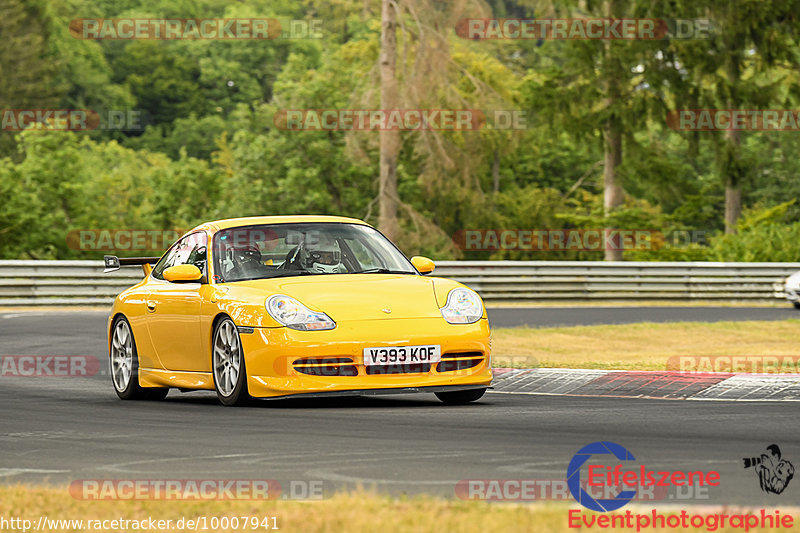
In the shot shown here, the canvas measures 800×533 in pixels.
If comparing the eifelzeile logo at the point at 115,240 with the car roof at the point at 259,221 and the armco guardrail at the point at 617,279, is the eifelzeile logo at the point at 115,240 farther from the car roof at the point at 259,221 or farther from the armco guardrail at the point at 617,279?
the car roof at the point at 259,221

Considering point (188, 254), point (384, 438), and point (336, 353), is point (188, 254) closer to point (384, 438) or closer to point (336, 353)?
point (336, 353)

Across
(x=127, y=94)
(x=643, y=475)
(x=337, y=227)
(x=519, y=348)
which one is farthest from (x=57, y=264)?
(x=127, y=94)

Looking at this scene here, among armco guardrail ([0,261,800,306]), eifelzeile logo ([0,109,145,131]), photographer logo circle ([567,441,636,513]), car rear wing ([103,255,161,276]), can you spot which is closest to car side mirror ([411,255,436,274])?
car rear wing ([103,255,161,276])

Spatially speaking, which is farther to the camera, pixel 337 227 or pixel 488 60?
pixel 488 60

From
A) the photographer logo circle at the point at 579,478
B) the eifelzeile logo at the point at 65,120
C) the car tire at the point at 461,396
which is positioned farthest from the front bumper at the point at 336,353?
the eifelzeile logo at the point at 65,120

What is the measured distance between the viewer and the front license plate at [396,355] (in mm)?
9852

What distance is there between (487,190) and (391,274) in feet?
181

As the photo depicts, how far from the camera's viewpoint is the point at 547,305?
30016 millimetres

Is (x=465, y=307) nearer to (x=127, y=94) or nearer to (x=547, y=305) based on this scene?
(x=547, y=305)

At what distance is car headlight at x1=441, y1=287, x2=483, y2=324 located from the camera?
1022 centimetres

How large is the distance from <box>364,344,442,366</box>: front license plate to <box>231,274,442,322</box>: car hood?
0.81ft

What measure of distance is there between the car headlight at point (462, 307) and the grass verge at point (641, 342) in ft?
10.9

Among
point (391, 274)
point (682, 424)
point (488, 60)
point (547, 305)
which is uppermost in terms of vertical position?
point (488, 60)

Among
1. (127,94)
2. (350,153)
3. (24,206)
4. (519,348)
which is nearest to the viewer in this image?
(519,348)
